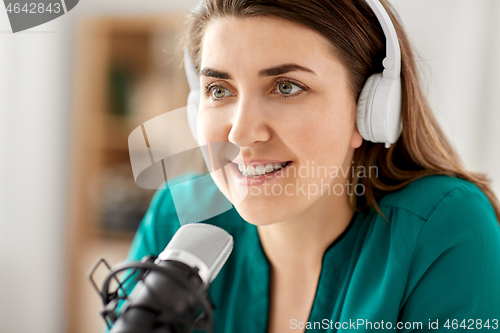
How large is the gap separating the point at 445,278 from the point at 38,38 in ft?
6.98

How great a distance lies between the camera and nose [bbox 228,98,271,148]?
0.68 m

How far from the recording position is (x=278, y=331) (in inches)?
34.0

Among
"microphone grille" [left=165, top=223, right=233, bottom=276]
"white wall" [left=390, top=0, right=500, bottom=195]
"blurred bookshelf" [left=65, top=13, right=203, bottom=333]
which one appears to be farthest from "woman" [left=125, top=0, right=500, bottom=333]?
"blurred bookshelf" [left=65, top=13, right=203, bottom=333]

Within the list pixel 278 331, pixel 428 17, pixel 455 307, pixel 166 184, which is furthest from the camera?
pixel 428 17

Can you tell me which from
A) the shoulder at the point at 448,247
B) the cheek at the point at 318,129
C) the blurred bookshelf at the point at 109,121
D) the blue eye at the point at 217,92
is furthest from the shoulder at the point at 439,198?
the blurred bookshelf at the point at 109,121

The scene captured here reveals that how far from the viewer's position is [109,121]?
1896 mm

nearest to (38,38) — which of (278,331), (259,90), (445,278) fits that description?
(259,90)

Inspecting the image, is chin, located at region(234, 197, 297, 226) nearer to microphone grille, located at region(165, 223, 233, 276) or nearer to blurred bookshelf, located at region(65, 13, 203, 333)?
microphone grille, located at region(165, 223, 233, 276)

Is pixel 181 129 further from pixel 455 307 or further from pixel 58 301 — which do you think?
pixel 58 301

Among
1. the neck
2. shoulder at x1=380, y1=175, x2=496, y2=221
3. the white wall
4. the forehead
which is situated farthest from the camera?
the white wall

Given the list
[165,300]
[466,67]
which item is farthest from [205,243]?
[466,67]

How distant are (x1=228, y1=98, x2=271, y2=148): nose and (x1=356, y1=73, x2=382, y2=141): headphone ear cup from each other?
20cm
